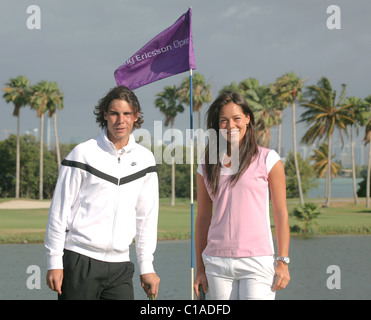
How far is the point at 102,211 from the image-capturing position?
16.3 ft

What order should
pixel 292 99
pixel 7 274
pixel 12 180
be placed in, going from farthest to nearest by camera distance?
pixel 12 180
pixel 292 99
pixel 7 274

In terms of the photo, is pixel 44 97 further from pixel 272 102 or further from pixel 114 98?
pixel 114 98

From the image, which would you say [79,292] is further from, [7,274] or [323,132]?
[323,132]

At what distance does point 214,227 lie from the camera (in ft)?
15.3

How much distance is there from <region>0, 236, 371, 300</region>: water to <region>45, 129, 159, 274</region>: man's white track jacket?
71.5ft

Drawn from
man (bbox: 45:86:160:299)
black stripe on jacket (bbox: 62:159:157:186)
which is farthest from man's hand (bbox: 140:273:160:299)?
black stripe on jacket (bbox: 62:159:157:186)

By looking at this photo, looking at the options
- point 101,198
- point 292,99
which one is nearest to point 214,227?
point 101,198

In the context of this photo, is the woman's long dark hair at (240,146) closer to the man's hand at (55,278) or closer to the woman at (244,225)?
the woman at (244,225)

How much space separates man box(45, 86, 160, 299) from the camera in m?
4.90

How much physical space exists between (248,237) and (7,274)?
29657mm

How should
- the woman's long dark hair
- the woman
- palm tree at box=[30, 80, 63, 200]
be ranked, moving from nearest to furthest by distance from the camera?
the woman < the woman's long dark hair < palm tree at box=[30, 80, 63, 200]

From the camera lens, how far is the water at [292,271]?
95.4 ft

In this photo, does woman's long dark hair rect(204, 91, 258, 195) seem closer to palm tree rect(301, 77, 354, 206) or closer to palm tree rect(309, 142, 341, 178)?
palm tree rect(301, 77, 354, 206)
